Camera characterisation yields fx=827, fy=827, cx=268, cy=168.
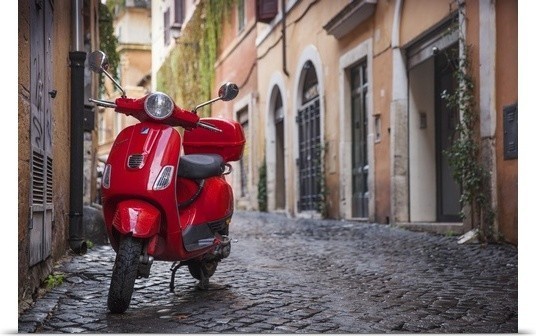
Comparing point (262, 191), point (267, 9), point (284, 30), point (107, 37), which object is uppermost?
point (267, 9)

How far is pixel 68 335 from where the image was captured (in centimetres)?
299

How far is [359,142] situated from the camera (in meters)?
10.7

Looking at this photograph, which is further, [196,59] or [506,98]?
[196,59]

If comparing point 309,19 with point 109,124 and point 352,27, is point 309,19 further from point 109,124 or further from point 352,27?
point 109,124

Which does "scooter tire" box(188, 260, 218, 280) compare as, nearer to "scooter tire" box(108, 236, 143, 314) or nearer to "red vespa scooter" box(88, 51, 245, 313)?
"red vespa scooter" box(88, 51, 245, 313)

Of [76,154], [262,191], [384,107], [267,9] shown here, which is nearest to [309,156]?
[262,191]

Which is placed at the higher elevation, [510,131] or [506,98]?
[506,98]

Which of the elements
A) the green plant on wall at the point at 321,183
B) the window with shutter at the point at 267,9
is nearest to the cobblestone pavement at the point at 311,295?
the green plant on wall at the point at 321,183

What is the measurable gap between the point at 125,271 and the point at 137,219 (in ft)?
0.72

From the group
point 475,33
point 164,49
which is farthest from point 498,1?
point 164,49

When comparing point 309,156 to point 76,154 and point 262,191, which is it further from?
point 76,154

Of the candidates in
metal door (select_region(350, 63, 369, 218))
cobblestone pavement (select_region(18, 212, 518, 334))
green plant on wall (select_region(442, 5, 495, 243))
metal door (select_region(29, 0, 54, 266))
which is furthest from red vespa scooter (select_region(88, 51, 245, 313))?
metal door (select_region(350, 63, 369, 218))

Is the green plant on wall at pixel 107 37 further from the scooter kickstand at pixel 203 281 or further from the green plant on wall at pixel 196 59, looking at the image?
the scooter kickstand at pixel 203 281

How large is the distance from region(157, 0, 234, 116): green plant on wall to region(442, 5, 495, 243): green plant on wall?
8815mm
